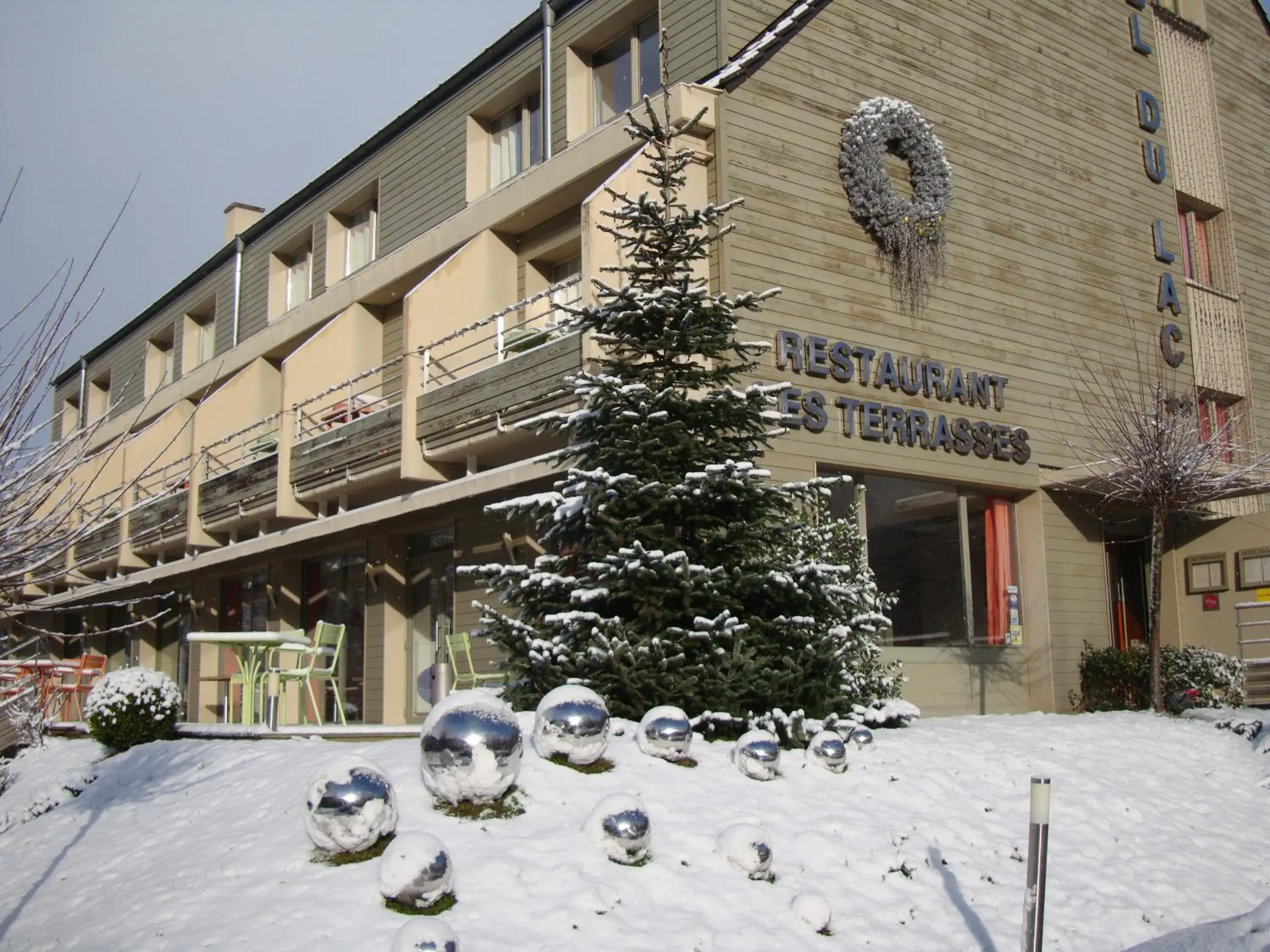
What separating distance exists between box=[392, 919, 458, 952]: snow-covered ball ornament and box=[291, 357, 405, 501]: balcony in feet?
33.2

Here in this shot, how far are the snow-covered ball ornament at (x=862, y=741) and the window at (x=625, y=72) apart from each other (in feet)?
28.6

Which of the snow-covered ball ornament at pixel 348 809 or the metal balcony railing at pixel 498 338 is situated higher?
the metal balcony railing at pixel 498 338

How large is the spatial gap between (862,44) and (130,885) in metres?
12.6

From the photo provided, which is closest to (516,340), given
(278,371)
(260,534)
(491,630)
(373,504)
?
(373,504)

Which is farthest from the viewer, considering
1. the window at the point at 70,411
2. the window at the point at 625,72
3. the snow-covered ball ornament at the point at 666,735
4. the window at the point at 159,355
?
the window at the point at 70,411

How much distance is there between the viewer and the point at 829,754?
31.6ft

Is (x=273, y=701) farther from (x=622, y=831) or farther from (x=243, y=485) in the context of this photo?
(x=243, y=485)

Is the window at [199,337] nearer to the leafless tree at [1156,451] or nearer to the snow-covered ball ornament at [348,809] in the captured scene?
the leafless tree at [1156,451]

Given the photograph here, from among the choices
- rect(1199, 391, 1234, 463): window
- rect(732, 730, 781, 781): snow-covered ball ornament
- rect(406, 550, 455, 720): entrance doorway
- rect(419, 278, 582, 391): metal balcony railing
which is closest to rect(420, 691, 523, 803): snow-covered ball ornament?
rect(732, 730, 781, 781): snow-covered ball ornament

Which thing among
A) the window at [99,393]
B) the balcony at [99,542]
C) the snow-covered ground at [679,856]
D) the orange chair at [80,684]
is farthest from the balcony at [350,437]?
the window at [99,393]

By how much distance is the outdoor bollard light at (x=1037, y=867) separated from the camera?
6.18 meters

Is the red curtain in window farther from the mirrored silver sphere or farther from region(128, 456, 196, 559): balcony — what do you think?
region(128, 456, 196, 559): balcony

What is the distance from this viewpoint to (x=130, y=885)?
26.0 ft

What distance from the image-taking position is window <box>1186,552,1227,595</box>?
1778cm
